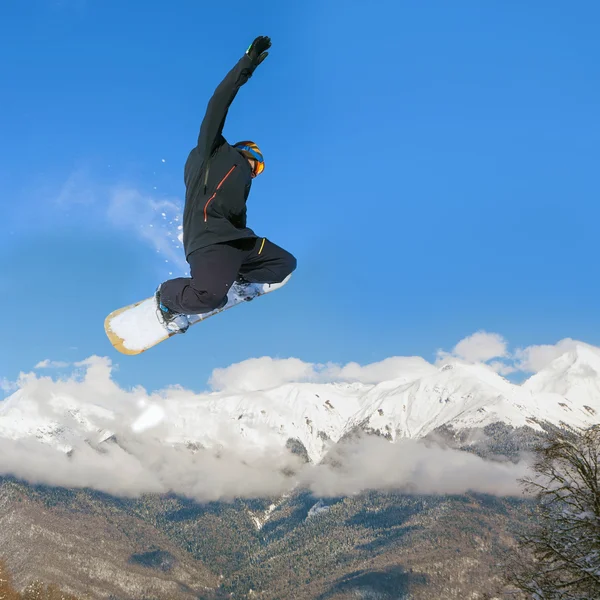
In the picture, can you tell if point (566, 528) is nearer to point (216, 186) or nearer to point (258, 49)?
point (216, 186)

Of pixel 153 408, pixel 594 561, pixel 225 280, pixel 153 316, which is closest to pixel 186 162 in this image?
pixel 225 280

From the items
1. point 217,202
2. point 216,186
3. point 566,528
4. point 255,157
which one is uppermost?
point 255,157

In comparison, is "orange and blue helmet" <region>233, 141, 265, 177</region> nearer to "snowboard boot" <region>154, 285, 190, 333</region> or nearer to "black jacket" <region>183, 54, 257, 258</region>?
"black jacket" <region>183, 54, 257, 258</region>

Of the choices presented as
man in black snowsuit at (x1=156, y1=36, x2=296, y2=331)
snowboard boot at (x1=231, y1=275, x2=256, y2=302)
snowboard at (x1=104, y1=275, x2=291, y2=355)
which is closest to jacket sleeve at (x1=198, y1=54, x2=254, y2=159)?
man in black snowsuit at (x1=156, y1=36, x2=296, y2=331)

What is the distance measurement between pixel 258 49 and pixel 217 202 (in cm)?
162

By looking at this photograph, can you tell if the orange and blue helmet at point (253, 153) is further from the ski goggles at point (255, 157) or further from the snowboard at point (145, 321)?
the snowboard at point (145, 321)

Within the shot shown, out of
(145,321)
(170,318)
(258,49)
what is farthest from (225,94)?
(145,321)

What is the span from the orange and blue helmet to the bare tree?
763 centimetres

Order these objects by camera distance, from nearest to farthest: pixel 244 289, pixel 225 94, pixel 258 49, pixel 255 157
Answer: pixel 225 94 → pixel 258 49 → pixel 255 157 → pixel 244 289

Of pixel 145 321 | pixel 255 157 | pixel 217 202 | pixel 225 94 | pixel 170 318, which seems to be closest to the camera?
pixel 225 94

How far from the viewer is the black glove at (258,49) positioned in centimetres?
500

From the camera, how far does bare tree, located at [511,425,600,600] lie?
8438mm

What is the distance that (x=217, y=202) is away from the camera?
5.23 meters

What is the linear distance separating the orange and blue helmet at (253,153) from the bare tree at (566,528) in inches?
300
